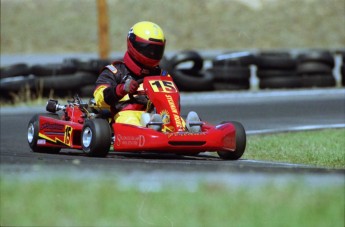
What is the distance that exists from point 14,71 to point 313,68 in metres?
6.00

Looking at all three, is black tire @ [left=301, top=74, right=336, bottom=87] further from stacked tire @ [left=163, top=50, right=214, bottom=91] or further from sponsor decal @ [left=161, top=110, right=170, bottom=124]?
sponsor decal @ [left=161, top=110, right=170, bottom=124]

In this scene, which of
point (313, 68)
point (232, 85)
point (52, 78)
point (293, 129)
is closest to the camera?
point (293, 129)

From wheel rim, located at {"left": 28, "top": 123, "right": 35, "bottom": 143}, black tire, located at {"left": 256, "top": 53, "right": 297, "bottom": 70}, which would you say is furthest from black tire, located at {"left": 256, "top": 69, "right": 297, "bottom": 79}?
wheel rim, located at {"left": 28, "top": 123, "right": 35, "bottom": 143}

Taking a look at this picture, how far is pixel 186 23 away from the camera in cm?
5259

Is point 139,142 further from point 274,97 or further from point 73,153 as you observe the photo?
point 274,97

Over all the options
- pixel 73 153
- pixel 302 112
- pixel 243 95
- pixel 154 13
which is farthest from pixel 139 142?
pixel 154 13

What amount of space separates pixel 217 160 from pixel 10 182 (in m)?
3.48

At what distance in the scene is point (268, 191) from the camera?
5742mm

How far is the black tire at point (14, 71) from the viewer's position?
55.9 feet

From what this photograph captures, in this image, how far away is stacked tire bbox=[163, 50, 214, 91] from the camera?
61.7ft

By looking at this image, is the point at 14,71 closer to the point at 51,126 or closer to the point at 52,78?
the point at 52,78

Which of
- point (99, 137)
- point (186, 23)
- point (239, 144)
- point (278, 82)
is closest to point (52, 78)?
point (278, 82)

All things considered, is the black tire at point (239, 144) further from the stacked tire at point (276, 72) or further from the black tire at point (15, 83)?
the stacked tire at point (276, 72)

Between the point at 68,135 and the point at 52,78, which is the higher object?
the point at 52,78
